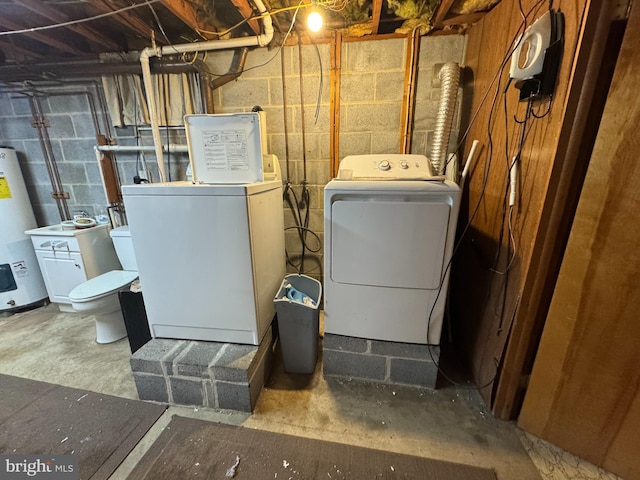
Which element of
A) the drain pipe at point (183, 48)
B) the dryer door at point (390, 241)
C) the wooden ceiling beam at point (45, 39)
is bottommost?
the dryer door at point (390, 241)

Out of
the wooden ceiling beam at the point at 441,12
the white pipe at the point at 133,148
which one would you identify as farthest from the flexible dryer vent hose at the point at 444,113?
the white pipe at the point at 133,148

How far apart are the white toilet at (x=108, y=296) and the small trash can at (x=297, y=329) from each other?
1.22 metres

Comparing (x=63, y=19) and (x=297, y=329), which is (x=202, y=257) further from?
(x=63, y=19)

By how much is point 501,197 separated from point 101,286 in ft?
8.87

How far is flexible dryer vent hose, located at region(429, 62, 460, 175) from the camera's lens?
171cm

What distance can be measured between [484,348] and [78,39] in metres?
3.67

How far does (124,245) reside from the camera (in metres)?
2.20

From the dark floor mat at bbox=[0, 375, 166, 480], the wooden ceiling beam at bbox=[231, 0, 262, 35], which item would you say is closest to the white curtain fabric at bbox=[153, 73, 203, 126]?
the wooden ceiling beam at bbox=[231, 0, 262, 35]

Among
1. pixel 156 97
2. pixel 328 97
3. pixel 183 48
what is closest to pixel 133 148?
pixel 156 97

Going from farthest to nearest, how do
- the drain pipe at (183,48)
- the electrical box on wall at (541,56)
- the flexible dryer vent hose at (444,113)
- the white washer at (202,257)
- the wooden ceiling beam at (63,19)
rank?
the drain pipe at (183,48), the flexible dryer vent hose at (444,113), the wooden ceiling beam at (63,19), the white washer at (202,257), the electrical box on wall at (541,56)

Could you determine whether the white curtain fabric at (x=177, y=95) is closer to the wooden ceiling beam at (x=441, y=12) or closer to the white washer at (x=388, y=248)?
the white washer at (x=388, y=248)

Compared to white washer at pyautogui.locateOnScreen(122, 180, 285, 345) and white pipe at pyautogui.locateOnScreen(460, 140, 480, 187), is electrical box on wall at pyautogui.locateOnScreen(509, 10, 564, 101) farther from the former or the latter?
white washer at pyautogui.locateOnScreen(122, 180, 285, 345)

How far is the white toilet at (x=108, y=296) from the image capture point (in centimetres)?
181

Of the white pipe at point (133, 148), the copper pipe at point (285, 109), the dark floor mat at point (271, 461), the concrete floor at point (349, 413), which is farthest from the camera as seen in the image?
the white pipe at point (133, 148)
